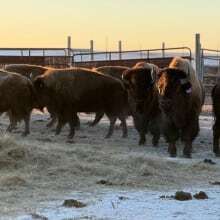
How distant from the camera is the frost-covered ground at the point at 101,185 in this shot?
711 cm

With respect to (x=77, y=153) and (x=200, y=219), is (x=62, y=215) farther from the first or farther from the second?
(x=77, y=153)

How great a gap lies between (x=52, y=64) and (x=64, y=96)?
11.1m

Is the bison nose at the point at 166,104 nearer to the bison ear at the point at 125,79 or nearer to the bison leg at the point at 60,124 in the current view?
the bison ear at the point at 125,79

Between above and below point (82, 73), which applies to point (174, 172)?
below

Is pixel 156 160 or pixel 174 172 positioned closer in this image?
pixel 174 172

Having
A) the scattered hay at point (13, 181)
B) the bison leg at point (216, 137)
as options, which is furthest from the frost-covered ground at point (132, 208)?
the bison leg at point (216, 137)

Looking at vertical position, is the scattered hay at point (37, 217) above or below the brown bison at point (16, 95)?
below

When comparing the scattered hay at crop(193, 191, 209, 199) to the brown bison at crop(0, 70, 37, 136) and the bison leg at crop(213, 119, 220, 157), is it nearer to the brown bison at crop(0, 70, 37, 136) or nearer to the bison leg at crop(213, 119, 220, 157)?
the bison leg at crop(213, 119, 220, 157)

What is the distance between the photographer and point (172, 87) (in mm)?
11625

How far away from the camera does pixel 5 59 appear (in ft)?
83.2

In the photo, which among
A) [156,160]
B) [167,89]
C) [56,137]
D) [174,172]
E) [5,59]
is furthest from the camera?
[5,59]

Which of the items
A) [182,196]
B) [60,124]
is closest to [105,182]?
[182,196]

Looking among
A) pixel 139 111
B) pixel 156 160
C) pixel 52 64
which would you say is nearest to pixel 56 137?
pixel 139 111

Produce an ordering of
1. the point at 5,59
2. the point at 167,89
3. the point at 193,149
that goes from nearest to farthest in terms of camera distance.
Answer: the point at 167,89 → the point at 193,149 → the point at 5,59
